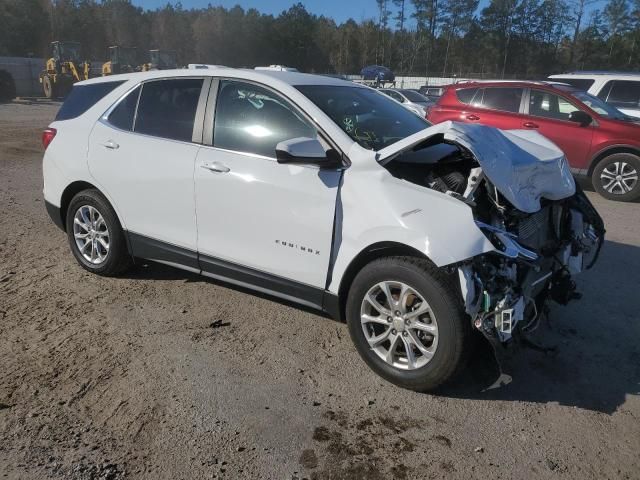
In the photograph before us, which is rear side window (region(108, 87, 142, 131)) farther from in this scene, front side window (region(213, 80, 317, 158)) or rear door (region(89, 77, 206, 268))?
front side window (region(213, 80, 317, 158))

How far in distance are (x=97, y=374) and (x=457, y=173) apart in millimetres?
2545

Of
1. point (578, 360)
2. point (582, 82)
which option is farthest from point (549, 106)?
point (578, 360)

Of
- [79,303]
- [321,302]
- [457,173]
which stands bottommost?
[79,303]

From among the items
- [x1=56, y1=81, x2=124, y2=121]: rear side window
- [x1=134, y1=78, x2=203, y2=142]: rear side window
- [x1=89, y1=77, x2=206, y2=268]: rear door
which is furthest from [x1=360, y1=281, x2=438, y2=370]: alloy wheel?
[x1=56, y1=81, x2=124, y2=121]: rear side window

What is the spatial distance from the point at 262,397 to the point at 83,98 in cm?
335

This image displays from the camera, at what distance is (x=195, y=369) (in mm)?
3387

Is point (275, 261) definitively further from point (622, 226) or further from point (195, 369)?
point (622, 226)

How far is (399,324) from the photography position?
125 inches

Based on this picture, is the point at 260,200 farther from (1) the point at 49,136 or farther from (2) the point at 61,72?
(2) the point at 61,72

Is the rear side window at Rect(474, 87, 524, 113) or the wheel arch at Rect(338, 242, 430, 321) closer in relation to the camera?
the wheel arch at Rect(338, 242, 430, 321)

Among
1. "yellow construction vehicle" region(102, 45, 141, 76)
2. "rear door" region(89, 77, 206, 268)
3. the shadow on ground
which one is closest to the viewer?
the shadow on ground

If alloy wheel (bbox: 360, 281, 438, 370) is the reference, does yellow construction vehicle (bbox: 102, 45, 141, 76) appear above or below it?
above

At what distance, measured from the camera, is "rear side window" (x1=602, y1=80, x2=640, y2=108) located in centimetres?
1092

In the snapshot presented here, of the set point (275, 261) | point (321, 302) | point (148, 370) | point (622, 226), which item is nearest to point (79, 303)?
point (148, 370)
